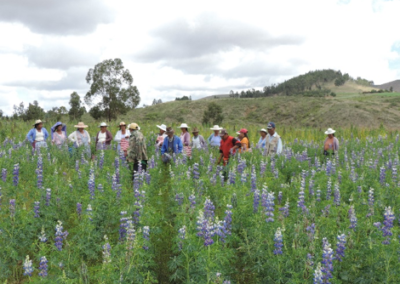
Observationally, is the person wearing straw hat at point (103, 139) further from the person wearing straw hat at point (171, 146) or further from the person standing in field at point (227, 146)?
the person standing in field at point (227, 146)

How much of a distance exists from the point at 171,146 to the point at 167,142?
0.19 meters

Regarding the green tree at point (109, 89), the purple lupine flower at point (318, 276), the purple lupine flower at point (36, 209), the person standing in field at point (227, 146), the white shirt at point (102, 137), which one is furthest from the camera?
the green tree at point (109, 89)

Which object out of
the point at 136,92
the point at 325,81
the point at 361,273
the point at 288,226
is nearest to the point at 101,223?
the point at 288,226

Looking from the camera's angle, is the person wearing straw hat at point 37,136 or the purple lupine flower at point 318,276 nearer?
the purple lupine flower at point 318,276

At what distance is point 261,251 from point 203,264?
0.86 m

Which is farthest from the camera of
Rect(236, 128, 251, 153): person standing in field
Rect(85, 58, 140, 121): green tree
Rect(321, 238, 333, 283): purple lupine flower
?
Rect(85, 58, 140, 121): green tree

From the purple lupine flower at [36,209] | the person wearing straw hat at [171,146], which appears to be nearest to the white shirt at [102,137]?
the person wearing straw hat at [171,146]

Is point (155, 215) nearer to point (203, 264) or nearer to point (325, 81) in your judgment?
point (203, 264)

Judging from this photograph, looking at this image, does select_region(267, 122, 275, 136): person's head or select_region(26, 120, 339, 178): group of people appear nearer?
select_region(26, 120, 339, 178): group of people

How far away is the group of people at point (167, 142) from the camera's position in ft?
29.5

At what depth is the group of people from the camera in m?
8.98

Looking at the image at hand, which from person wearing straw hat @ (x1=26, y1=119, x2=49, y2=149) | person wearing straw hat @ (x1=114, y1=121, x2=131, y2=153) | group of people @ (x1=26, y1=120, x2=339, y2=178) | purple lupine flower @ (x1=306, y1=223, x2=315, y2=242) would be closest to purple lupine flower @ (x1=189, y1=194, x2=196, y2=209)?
purple lupine flower @ (x1=306, y1=223, x2=315, y2=242)

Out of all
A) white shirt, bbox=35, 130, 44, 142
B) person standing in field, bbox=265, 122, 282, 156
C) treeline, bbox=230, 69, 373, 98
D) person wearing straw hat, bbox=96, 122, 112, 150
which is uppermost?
treeline, bbox=230, 69, 373, 98

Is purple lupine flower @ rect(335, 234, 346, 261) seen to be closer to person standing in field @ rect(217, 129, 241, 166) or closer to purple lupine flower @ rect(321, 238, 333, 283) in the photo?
purple lupine flower @ rect(321, 238, 333, 283)
